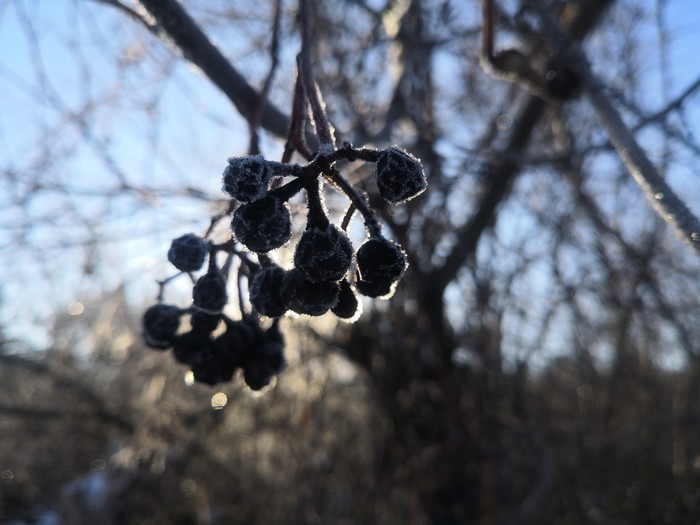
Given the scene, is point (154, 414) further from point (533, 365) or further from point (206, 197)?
point (533, 365)

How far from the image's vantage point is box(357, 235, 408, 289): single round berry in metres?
0.97

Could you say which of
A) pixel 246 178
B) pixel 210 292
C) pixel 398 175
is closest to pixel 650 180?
pixel 398 175

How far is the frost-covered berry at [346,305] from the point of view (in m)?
1.09

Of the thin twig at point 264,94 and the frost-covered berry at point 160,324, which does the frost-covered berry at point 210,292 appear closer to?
the frost-covered berry at point 160,324

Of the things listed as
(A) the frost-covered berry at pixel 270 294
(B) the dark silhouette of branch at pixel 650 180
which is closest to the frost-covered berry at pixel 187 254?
(A) the frost-covered berry at pixel 270 294

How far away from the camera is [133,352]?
19.1 ft

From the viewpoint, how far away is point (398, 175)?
0.89 metres

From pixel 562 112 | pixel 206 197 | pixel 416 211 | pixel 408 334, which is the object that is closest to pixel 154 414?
pixel 206 197

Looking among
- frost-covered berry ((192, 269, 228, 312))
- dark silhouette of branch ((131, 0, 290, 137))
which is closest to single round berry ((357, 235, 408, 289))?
frost-covered berry ((192, 269, 228, 312))

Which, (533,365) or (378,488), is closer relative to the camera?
(378,488)

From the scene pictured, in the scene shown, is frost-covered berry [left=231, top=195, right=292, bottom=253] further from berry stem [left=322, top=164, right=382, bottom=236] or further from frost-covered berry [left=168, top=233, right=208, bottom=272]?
frost-covered berry [left=168, top=233, right=208, bottom=272]

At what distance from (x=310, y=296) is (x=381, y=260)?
0.14m

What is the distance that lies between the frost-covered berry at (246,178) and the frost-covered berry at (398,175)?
0.18m

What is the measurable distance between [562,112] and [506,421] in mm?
2631
